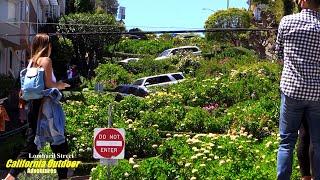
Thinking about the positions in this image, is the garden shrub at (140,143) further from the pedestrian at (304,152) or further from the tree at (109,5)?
the tree at (109,5)

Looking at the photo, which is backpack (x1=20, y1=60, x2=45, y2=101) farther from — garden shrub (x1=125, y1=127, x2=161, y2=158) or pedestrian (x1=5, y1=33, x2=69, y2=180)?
garden shrub (x1=125, y1=127, x2=161, y2=158)

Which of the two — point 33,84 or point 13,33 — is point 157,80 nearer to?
point 13,33

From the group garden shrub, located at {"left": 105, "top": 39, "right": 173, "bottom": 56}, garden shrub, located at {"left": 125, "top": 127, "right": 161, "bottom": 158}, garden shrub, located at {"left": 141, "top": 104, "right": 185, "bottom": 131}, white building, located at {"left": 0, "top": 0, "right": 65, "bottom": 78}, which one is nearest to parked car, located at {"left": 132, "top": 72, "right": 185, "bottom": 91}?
white building, located at {"left": 0, "top": 0, "right": 65, "bottom": 78}

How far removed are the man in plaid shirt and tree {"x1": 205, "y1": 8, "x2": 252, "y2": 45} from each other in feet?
144

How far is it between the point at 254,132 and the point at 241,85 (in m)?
6.52

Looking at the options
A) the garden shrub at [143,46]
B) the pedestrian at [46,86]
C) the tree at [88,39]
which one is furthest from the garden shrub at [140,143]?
the garden shrub at [143,46]

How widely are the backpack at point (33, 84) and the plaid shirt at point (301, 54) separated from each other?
2.29 metres

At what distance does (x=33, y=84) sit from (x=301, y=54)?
2.52 metres

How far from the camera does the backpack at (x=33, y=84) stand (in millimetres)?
6406

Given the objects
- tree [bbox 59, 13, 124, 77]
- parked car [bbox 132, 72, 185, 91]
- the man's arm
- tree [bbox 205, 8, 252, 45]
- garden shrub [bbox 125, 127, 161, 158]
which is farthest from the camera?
tree [bbox 205, 8, 252, 45]

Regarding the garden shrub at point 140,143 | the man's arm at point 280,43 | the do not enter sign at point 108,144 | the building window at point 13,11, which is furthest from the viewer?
the building window at point 13,11

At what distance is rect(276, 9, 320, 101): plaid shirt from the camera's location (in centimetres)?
522

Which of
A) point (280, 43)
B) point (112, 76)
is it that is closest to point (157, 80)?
point (112, 76)

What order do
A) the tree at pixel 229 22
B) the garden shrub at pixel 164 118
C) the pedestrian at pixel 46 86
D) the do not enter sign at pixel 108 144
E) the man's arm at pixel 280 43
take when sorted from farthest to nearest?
the tree at pixel 229 22 → the garden shrub at pixel 164 118 → the pedestrian at pixel 46 86 → the do not enter sign at pixel 108 144 → the man's arm at pixel 280 43
